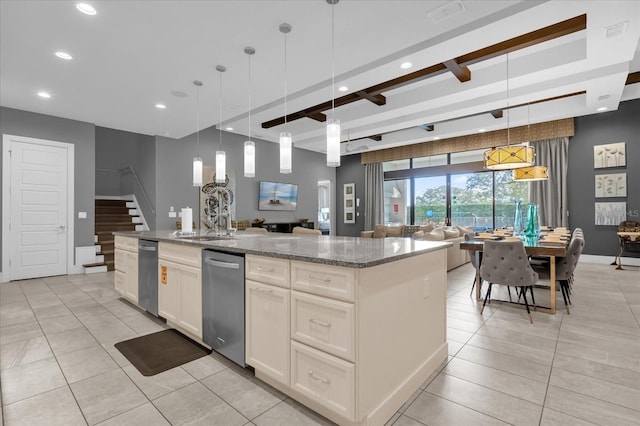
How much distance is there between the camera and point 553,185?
6914mm

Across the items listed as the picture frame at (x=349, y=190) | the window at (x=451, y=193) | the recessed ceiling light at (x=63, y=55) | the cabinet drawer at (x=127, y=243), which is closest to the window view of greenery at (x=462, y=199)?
the window at (x=451, y=193)

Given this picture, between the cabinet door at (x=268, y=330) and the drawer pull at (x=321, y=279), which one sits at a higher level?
the drawer pull at (x=321, y=279)

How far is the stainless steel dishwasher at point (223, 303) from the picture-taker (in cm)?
Result: 210

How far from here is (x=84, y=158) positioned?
5.90 meters

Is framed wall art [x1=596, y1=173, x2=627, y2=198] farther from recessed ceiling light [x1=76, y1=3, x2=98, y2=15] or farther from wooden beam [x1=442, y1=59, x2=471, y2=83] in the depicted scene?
recessed ceiling light [x1=76, y1=3, x2=98, y2=15]

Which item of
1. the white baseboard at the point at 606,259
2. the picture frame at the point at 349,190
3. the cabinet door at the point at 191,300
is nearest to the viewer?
the cabinet door at the point at 191,300

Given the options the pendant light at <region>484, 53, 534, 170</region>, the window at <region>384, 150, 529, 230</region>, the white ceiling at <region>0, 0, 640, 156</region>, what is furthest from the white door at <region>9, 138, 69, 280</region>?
the window at <region>384, 150, 529, 230</region>

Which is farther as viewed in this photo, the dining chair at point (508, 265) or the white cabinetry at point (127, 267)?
the white cabinetry at point (127, 267)

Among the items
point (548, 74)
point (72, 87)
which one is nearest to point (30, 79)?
point (72, 87)

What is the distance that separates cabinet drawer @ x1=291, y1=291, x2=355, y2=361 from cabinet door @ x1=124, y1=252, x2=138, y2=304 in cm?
265

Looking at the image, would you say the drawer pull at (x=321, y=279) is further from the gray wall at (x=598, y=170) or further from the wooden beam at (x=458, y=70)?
the gray wall at (x=598, y=170)

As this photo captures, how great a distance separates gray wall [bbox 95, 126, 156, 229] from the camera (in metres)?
6.92

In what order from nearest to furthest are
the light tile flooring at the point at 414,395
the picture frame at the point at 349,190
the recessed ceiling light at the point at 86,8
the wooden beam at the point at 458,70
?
the light tile flooring at the point at 414,395
the recessed ceiling light at the point at 86,8
the wooden beam at the point at 458,70
the picture frame at the point at 349,190

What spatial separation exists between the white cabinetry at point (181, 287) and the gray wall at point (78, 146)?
4.12 m
